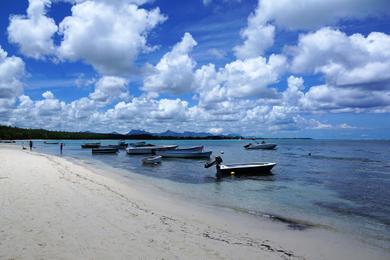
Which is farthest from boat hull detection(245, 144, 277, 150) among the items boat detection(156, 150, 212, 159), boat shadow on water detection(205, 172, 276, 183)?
boat shadow on water detection(205, 172, 276, 183)

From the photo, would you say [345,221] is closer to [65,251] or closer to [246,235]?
[246,235]

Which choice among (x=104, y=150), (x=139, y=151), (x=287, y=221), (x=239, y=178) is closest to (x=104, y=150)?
(x=104, y=150)

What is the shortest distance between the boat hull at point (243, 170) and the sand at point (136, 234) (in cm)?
1596

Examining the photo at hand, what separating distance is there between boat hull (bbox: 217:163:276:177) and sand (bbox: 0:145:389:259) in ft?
52.4

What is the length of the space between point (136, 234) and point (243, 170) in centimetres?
2308

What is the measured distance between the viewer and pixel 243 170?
104 feet

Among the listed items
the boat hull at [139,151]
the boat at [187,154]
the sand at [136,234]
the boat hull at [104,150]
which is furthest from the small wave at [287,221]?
the boat hull at [104,150]

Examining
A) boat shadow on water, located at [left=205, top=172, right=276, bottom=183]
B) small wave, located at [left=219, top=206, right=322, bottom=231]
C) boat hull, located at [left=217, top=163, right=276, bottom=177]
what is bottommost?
boat shadow on water, located at [left=205, top=172, right=276, bottom=183]

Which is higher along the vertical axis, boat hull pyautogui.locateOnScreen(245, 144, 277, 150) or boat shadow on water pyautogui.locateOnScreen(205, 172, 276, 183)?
boat hull pyautogui.locateOnScreen(245, 144, 277, 150)

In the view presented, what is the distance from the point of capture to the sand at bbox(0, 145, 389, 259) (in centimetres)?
801

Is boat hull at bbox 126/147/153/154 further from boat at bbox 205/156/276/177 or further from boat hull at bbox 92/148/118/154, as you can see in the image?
boat at bbox 205/156/276/177

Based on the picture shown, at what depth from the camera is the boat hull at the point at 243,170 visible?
102 feet

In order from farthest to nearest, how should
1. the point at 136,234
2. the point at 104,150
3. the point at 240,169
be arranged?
the point at 104,150, the point at 240,169, the point at 136,234

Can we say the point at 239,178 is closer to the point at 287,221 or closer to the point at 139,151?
the point at 287,221
